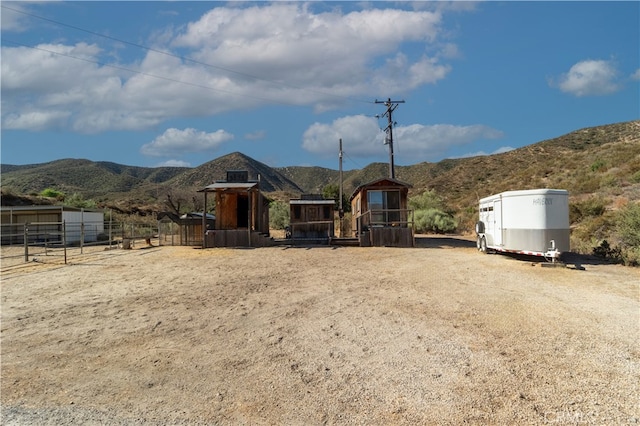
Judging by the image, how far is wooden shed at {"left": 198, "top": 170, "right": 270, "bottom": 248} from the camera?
59.3ft

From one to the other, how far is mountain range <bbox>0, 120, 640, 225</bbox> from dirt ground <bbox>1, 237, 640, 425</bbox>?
1689 cm

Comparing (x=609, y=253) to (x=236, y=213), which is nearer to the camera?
(x=609, y=253)

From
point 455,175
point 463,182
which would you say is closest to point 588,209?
point 463,182

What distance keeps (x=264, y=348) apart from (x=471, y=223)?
78.7 ft

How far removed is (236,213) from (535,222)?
554 inches

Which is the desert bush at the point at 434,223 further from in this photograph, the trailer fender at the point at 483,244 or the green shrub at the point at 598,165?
the green shrub at the point at 598,165

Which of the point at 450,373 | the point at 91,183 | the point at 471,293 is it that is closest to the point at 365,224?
the point at 471,293

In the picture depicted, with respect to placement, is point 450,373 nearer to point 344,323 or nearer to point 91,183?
point 344,323

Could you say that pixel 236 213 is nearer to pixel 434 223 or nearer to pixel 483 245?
pixel 483 245

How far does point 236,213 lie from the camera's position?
2084cm

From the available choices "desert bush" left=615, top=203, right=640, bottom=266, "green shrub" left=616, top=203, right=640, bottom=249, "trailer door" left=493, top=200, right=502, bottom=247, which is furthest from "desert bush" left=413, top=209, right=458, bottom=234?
"green shrub" left=616, top=203, right=640, bottom=249

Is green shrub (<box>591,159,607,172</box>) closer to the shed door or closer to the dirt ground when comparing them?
the dirt ground

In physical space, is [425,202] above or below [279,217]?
above

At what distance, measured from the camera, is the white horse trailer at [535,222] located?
11211 millimetres
